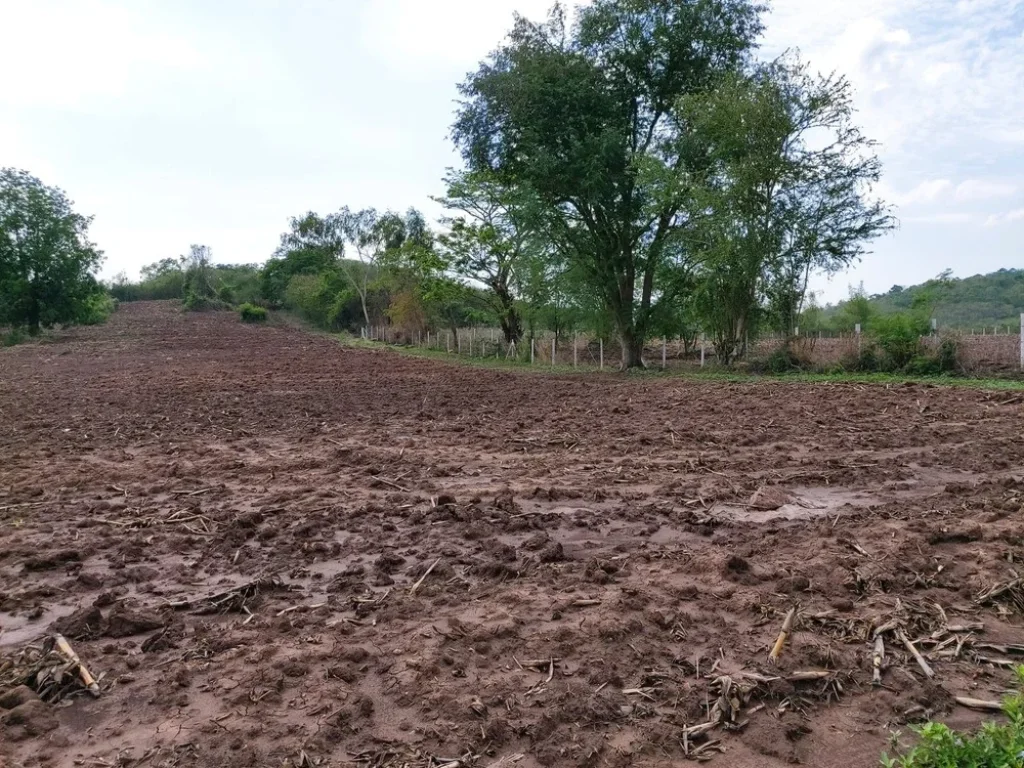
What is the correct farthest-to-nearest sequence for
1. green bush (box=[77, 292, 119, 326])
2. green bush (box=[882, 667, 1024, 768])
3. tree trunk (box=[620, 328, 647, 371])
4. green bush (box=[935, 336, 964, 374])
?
green bush (box=[77, 292, 119, 326])
tree trunk (box=[620, 328, 647, 371])
green bush (box=[935, 336, 964, 374])
green bush (box=[882, 667, 1024, 768])

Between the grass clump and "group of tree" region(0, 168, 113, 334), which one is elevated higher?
"group of tree" region(0, 168, 113, 334)

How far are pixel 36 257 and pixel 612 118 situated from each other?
3943 centimetres

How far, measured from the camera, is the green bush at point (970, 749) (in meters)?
2.46

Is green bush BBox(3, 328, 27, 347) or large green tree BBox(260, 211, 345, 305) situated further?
large green tree BBox(260, 211, 345, 305)

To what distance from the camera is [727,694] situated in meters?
3.30

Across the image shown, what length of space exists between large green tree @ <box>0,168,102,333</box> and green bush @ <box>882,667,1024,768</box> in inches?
2065

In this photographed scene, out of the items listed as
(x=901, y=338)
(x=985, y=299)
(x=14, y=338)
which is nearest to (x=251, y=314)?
(x=14, y=338)

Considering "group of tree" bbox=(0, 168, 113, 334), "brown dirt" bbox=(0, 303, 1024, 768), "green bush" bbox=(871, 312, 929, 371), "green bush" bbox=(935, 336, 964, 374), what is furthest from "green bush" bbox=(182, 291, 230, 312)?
"green bush" bbox=(935, 336, 964, 374)

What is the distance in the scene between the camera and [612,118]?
2348 cm

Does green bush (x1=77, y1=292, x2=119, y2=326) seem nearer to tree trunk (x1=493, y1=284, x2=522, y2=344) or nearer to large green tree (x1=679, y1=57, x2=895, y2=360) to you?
tree trunk (x1=493, y1=284, x2=522, y2=344)

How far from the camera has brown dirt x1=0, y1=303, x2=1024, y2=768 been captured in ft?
10.4

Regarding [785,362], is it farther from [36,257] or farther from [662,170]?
[36,257]

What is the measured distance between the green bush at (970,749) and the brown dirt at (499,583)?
362mm

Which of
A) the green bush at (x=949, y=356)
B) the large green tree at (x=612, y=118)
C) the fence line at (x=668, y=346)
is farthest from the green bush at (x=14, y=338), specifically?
the green bush at (x=949, y=356)
